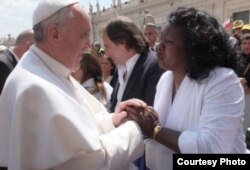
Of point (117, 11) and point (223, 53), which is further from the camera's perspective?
point (117, 11)

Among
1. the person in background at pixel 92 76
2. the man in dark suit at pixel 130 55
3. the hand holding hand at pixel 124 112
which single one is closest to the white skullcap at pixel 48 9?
the hand holding hand at pixel 124 112

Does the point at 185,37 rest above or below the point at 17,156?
above

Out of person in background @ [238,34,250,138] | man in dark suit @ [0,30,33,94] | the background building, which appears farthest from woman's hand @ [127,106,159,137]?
the background building

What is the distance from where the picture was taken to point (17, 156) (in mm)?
1995

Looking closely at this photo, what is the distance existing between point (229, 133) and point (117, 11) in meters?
44.4

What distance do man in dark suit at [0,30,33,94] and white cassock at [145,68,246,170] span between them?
2527 mm

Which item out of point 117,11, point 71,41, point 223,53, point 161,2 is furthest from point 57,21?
point 117,11

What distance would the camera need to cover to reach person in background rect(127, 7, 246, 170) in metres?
2.27

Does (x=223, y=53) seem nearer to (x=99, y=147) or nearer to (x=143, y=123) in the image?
(x=143, y=123)

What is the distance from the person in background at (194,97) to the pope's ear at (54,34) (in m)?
0.65

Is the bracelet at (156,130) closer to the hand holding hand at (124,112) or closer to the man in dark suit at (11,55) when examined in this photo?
the hand holding hand at (124,112)

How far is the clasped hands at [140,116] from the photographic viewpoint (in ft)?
8.22

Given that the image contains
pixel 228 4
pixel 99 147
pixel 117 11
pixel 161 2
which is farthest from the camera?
pixel 117 11

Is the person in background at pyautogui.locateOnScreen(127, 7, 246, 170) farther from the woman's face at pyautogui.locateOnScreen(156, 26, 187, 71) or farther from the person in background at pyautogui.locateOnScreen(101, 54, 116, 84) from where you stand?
the person in background at pyautogui.locateOnScreen(101, 54, 116, 84)
